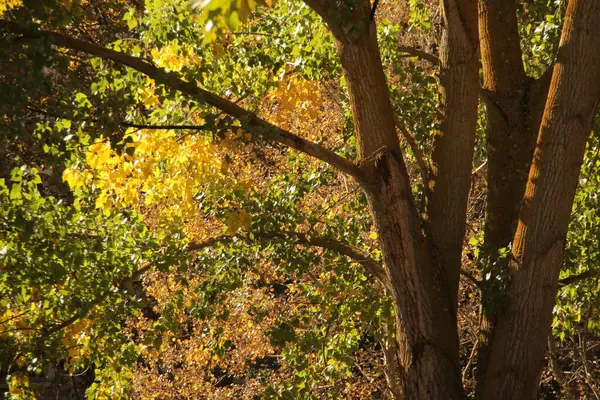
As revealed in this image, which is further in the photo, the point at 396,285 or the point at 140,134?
the point at 140,134

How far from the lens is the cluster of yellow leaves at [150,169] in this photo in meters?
6.94

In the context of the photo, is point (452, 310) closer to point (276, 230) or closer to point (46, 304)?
point (276, 230)

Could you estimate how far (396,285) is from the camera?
5.75m

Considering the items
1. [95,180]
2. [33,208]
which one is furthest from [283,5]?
[33,208]

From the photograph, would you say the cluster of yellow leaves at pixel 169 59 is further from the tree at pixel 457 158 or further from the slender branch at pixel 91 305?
the slender branch at pixel 91 305

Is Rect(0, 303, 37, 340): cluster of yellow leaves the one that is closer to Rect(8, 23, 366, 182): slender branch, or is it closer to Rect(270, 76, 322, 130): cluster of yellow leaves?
Rect(8, 23, 366, 182): slender branch

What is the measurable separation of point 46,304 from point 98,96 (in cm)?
225

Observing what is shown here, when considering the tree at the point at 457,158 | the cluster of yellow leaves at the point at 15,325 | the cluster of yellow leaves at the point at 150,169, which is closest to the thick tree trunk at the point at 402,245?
the tree at the point at 457,158

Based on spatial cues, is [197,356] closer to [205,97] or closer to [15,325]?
[15,325]

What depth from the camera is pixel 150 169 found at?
712 centimetres

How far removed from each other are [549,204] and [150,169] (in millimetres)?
3285

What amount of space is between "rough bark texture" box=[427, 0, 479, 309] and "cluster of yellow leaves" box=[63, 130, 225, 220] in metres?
2.00


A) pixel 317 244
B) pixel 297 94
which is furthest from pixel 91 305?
pixel 297 94

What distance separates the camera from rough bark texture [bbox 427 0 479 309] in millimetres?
5988
